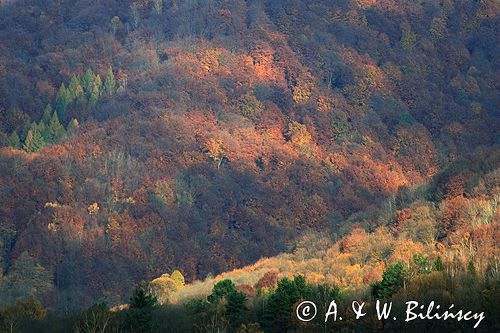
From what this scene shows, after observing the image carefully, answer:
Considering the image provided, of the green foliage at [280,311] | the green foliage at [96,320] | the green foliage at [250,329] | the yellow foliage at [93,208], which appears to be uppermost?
the green foliage at [250,329]

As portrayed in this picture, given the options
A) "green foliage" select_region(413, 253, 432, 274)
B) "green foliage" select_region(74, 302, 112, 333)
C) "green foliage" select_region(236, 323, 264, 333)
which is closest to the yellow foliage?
"green foliage" select_region(413, 253, 432, 274)

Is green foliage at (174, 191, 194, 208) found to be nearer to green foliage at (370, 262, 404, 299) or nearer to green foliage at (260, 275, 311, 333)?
green foliage at (260, 275, 311, 333)

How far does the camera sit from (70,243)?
16950 cm

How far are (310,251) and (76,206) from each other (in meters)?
59.7

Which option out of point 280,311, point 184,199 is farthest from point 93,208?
point 280,311

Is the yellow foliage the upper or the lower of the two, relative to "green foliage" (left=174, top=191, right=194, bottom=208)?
upper

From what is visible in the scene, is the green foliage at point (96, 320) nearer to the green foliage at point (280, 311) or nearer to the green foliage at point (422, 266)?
the green foliage at point (280, 311)

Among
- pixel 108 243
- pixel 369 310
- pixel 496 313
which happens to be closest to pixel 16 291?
pixel 108 243
